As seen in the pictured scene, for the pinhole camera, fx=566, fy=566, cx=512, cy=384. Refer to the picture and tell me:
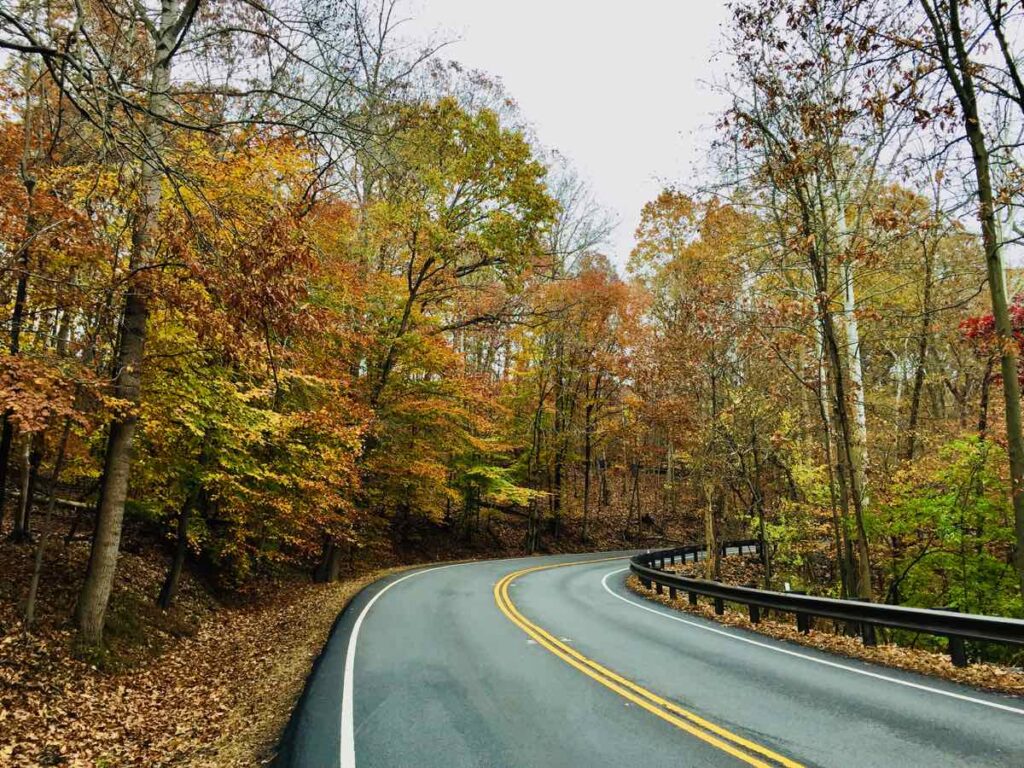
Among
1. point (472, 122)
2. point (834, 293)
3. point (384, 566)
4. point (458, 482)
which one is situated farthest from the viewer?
point (458, 482)

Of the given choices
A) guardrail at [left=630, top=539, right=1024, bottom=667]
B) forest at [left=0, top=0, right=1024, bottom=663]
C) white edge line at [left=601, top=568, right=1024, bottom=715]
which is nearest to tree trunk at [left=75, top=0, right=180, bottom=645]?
forest at [left=0, top=0, right=1024, bottom=663]

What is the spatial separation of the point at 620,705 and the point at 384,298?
46.1 ft

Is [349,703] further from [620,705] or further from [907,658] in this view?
[907,658]

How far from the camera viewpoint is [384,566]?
23484 mm

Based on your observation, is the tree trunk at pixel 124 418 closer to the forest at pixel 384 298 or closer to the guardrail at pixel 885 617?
the forest at pixel 384 298

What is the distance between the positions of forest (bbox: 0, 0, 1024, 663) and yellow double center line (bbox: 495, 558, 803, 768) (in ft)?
17.7

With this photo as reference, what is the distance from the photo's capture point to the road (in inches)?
192

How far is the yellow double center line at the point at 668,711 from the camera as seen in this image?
4.70 m

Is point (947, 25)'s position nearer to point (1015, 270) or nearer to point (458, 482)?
point (1015, 270)

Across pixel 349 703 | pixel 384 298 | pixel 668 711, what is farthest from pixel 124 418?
pixel 384 298

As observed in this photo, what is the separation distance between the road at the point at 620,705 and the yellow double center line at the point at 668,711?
2 cm

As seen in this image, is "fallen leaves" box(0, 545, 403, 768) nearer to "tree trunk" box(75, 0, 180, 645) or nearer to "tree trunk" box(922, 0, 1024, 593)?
"tree trunk" box(75, 0, 180, 645)

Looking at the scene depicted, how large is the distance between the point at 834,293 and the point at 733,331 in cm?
193

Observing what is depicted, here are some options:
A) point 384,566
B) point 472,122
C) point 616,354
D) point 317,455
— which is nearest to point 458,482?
point 384,566
